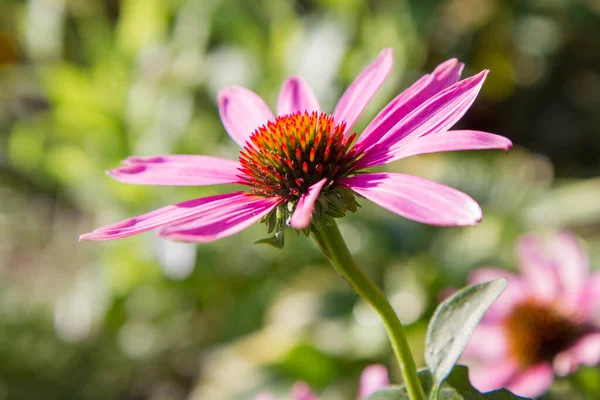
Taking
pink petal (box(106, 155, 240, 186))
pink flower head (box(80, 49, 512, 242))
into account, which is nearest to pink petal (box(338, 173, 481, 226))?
pink flower head (box(80, 49, 512, 242))

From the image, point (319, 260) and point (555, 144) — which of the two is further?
point (555, 144)

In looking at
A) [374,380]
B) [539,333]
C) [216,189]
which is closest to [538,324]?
[539,333]

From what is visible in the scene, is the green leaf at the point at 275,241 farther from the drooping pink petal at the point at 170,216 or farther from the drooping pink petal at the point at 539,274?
the drooping pink petal at the point at 539,274

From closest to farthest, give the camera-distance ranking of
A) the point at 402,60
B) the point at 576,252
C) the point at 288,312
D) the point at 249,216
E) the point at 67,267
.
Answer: the point at 249,216 → the point at 576,252 → the point at 288,312 → the point at 402,60 → the point at 67,267

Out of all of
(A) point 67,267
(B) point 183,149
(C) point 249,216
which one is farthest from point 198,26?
(C) point 249,216

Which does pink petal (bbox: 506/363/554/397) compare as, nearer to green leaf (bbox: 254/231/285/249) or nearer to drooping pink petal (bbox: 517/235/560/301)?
drooping pink petal (bbox: 517/235/560/301)

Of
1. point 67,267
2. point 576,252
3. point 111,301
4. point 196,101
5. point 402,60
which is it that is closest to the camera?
point 576,252

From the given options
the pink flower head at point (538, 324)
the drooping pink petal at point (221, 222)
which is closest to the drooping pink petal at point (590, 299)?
the pink flower head at point (538, 324)

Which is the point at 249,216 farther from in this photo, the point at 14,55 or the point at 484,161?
the point at 14,55
